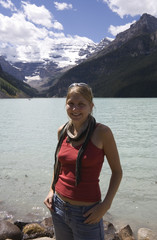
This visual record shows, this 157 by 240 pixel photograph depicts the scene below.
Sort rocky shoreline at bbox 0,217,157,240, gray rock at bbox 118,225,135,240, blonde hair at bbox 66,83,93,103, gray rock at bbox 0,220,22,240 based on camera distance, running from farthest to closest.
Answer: gray rock at bbox 118,225,135,240
rocky shoreline at bbox 0,217,157,240
gray rock at bbox 0,220,22,240
blonde hair at bbox 66,83,93,103

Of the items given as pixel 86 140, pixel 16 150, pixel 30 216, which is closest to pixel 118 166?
pixel 86 140

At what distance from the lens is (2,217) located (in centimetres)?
1066

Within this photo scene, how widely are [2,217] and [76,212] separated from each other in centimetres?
790

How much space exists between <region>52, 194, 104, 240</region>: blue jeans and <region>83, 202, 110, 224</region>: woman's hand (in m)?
0.07

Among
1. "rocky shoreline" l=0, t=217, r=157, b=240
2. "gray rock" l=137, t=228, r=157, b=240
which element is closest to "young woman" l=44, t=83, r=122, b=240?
"rocky shoreline" l=0, t=217, r=157, b=240

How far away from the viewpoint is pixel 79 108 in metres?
4.14

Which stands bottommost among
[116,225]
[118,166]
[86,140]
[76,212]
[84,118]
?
[116,225]

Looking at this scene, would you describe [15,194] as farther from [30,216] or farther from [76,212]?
[76,212]

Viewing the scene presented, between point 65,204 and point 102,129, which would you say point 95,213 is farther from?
point 102,129

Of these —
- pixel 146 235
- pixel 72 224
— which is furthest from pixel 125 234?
pixel 72 224

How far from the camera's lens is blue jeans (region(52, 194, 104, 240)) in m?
3.81

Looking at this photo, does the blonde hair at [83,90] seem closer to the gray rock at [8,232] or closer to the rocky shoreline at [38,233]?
the rocky shoreline at [38,233]

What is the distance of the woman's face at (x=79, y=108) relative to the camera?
4.15 m

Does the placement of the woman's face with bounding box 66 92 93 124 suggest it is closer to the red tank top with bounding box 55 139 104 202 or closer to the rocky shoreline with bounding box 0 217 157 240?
the red tank top with bounding box 55 139 104 202
